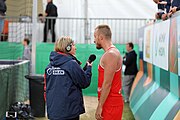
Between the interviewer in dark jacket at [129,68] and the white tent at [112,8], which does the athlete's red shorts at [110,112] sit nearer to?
the interviewer in dark jacket at [129,68]

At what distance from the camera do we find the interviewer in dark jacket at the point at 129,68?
10609 mm

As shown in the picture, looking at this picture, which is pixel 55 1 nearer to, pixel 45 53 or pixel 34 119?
pixel 45 53

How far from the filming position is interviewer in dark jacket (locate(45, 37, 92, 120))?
4316mm

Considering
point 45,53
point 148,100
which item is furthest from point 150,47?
point 45,53

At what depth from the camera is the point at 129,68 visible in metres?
10.8

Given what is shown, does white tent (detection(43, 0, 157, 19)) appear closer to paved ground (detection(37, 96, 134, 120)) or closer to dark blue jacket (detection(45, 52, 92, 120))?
paved ground (detection(37, 96, 134, 120))

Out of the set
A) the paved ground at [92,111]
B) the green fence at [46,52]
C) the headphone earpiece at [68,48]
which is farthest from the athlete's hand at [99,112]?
the green fence at [46,52]

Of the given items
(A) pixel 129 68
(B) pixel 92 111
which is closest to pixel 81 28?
(A) pixel 129 68

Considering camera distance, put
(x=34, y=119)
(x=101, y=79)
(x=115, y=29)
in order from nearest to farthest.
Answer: (x=101, y=79) → (x=34, y=119) → (x=115, y=29)

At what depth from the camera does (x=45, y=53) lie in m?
12.8

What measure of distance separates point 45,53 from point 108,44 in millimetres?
8796

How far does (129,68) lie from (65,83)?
6591 millimetres

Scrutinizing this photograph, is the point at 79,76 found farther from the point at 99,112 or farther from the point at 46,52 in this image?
the point at 46,52

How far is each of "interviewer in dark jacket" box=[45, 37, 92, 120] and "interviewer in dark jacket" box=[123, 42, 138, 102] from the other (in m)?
6.28
